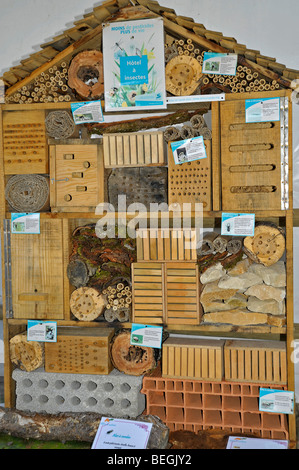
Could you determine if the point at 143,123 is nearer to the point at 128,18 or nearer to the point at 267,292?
the point at 128,18

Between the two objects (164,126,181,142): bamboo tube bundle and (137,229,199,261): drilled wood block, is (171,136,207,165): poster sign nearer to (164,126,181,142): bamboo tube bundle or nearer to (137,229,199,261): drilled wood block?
(164,126,181,142): bamboo tube bundle

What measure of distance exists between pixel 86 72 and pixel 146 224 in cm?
97

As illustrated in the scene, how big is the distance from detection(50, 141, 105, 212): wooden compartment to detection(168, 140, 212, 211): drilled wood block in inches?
16.5

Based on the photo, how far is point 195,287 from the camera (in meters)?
2.70

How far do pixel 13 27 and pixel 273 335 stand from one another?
279 centimetres

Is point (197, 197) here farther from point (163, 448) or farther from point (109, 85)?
point (163, 448)

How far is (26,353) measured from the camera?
290 centimetres

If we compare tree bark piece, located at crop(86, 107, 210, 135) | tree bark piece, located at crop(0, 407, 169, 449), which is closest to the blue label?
tree bark piece, located at crop(86, 107, 210, 135)

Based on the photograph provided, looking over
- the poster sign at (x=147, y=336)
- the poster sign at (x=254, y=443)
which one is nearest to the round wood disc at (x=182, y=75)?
the poster sign at (x=147, y=336)

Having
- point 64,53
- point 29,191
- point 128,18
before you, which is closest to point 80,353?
point 29,191
